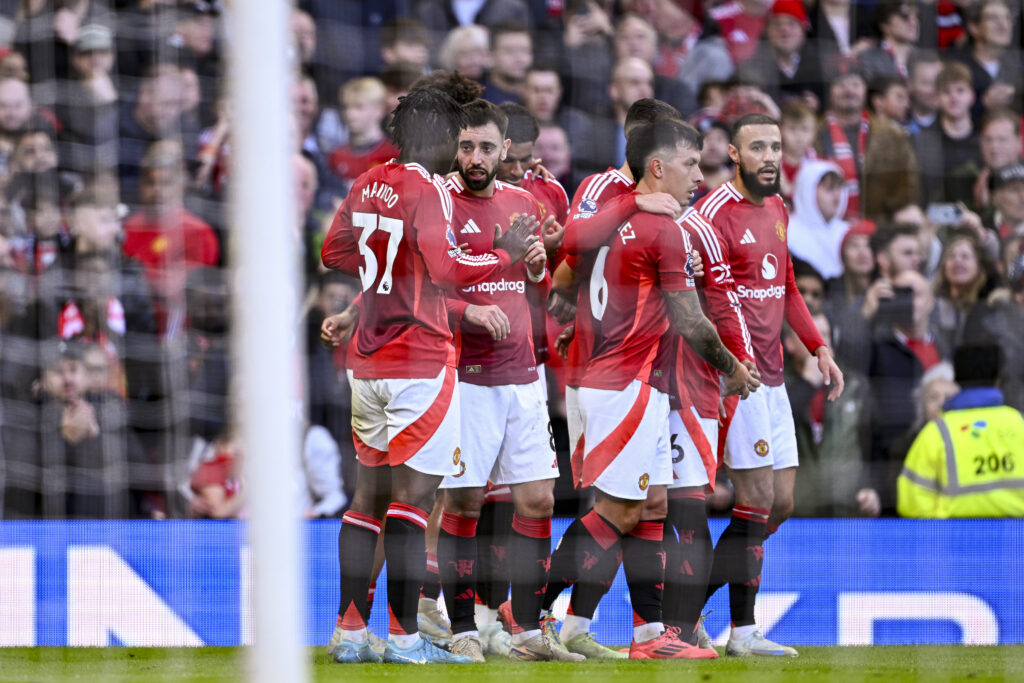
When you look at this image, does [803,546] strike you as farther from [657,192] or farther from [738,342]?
[657,192]

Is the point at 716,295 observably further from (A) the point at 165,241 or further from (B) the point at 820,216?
(A) the point at 165,241

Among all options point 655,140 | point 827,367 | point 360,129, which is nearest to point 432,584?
point 827,367

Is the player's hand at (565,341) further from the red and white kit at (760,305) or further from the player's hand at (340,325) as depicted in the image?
the player's hand at (340,325)

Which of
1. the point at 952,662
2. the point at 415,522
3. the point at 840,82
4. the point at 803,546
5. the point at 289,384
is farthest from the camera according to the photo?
the point at 840,82

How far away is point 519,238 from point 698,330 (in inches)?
24.4

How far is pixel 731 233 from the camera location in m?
4.91

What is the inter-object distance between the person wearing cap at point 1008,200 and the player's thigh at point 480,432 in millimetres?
2192

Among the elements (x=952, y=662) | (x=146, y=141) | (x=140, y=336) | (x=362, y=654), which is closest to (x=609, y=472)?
(x=362, y=654)

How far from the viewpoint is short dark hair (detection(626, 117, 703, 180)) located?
4.69 meters

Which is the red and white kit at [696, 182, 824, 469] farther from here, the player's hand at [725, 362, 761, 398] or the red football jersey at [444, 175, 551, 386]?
the red football jersey at [444, 175, 551, 386]

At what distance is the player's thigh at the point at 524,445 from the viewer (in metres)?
4.63

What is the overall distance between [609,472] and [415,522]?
639mm

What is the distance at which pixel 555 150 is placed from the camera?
5785mm

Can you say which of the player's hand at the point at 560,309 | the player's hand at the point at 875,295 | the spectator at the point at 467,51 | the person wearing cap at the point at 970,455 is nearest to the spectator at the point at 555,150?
the spectator at the point at 467,51
